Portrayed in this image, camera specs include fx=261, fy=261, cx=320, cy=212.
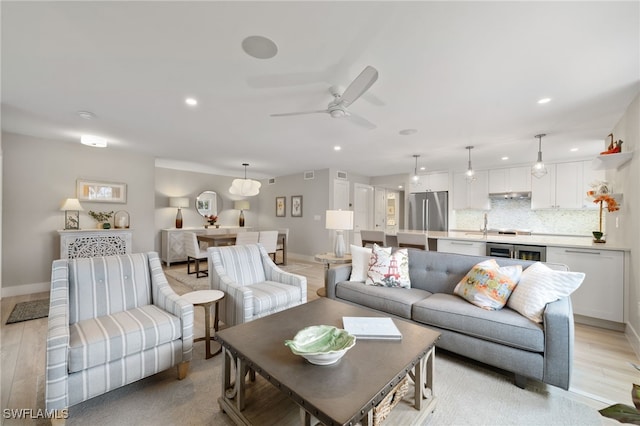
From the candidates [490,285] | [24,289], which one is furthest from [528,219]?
[24,289]

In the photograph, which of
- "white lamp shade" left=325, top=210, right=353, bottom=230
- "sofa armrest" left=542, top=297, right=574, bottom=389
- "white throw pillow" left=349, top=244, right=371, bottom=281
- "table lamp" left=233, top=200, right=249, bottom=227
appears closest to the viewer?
"sofa armrest" left=542, top=297, right=574, bottom=389

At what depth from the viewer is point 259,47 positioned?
183 centimetres

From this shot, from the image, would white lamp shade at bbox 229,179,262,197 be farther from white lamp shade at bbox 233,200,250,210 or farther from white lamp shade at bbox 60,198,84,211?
white lamp shade at bbox 60,198,84,211

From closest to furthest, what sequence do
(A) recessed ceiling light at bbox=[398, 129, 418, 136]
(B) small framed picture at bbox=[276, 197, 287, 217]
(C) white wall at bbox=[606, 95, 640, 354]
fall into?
(C) white wall at bbox=[606, 95, 640, 354] < (A) recessed ceiling light at bbox=[398, 129, 418, 136] < (B) small framed picture at bbox=[276, 197, 287, 217]

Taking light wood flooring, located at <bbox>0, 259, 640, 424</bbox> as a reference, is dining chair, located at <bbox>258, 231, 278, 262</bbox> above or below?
above

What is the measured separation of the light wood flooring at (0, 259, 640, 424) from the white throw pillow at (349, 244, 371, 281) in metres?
1.68

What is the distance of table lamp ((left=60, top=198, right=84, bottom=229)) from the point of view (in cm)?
402

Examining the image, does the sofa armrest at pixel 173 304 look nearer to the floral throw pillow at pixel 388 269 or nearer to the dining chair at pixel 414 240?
the floral throw pillow at pixel 388 269

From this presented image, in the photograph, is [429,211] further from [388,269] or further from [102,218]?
[102,218]

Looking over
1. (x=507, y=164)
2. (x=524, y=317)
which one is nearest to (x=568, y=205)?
(x=507, y=164)

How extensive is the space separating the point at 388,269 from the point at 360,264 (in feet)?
1.15

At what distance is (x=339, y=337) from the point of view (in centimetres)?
146

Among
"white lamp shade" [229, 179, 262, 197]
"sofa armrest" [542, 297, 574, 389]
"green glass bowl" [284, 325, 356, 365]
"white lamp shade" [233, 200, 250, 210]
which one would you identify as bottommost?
"sofa armrest" [542, 297, 574, 389]

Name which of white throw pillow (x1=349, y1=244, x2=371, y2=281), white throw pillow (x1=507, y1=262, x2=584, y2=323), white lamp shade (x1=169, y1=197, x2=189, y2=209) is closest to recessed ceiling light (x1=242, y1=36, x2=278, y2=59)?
white throw pillow (x1=349, y1=244, x2=371, y2=281)
